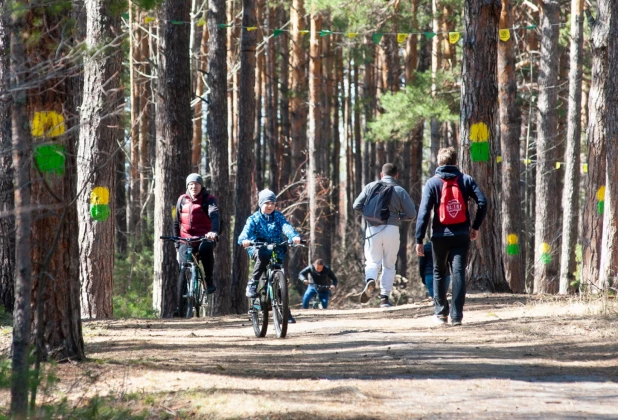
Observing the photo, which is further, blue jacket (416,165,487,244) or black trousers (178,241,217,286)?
black trousers (178,241,217,286)

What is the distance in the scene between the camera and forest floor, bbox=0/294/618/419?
5.75 m

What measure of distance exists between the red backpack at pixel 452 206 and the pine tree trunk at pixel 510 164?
944 cm

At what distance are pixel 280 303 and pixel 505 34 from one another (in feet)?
36.1

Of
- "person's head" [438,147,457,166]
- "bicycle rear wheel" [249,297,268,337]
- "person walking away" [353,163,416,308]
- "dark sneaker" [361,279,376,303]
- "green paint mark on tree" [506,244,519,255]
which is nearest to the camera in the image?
"bicycle rear wheel" [249,297,268,337]

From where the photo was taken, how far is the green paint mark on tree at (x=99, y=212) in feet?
40.2

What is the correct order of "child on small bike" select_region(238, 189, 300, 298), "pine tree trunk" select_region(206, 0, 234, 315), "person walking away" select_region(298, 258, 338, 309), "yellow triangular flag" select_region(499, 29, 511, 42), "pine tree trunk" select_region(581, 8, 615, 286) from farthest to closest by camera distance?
"person walking away" select_region(298, 258, 338, 309) < "yellow triangular flag" select_region(499, 29, 511, 42) < "pine tree trunk" select_region(206, 0, 234, 315) < "pine tree trunk" select_region(581, 8, 615, 286) < "child on small bike" select_region(238, 189, 300, 298)

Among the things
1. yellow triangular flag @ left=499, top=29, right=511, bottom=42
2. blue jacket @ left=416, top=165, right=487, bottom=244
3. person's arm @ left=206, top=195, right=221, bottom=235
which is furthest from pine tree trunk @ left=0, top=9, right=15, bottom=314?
yellow triangular flag @ left=499, top=29, right=511, bottom=42

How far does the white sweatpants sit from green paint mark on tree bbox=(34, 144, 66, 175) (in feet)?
21.5

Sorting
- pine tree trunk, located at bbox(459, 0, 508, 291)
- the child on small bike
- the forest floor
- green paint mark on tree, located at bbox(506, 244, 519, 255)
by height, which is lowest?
the forest floor

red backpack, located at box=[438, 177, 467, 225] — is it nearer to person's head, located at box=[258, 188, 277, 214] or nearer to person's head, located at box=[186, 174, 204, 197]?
person's head, located at box=[258, 188, 277, 214]

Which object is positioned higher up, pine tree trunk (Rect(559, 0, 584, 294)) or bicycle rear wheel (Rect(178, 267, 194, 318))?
pine tree trunk (Rect(559, 0, 584, 294))

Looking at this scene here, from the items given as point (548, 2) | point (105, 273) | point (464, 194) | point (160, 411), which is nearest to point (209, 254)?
point (105, 273)

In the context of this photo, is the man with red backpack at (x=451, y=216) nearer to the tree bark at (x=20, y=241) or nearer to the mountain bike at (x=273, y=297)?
the mountain bike at (x=273, y=297)

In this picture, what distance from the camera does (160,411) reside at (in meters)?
5.70
